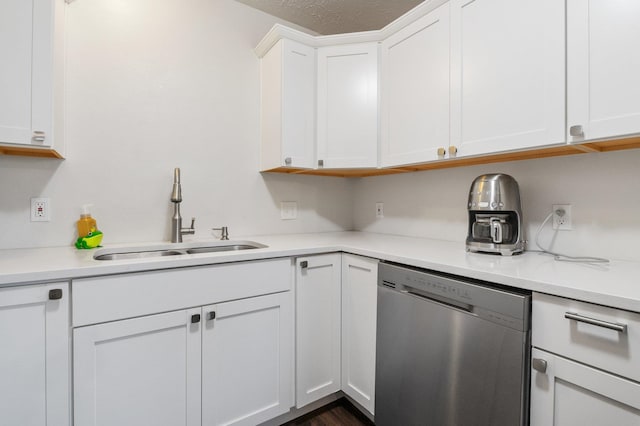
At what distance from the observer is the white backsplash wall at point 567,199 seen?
1200 mm

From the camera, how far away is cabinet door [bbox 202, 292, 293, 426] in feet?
4.27

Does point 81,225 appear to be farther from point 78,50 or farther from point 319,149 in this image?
point 319,149

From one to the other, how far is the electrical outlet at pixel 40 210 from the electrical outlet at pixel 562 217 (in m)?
2.39

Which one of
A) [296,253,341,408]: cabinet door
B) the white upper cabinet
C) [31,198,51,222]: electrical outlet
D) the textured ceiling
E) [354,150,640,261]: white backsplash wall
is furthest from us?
the textured ceiling

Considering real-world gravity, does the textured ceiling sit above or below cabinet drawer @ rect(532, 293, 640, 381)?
above

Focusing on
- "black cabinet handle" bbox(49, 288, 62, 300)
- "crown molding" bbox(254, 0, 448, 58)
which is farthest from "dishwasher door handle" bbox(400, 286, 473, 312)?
"crown molding" bbox(254, 0, 448, 58)

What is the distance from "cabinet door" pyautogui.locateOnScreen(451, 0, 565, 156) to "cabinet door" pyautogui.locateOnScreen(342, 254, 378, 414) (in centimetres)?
76

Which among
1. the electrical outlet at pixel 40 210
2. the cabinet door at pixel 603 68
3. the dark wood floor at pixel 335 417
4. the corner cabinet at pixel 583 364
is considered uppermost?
the cabinet door at pixel 603 68

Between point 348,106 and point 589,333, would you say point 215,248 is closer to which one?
point 348,106

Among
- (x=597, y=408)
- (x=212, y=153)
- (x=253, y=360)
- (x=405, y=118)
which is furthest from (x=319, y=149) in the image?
(x=597, y=408)

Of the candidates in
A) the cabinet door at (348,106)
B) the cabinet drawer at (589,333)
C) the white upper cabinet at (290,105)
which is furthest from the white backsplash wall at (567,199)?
the white upper cabinet at (290,105)

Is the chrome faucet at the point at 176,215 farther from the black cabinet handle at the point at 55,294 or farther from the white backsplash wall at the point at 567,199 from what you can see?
the white backsplash wall at the point at 567,199

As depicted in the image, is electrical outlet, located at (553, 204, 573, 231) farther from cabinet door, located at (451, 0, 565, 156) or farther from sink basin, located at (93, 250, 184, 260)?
Result: sink basin, located at (93, 250, 184, 260)

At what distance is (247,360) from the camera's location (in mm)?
1389
